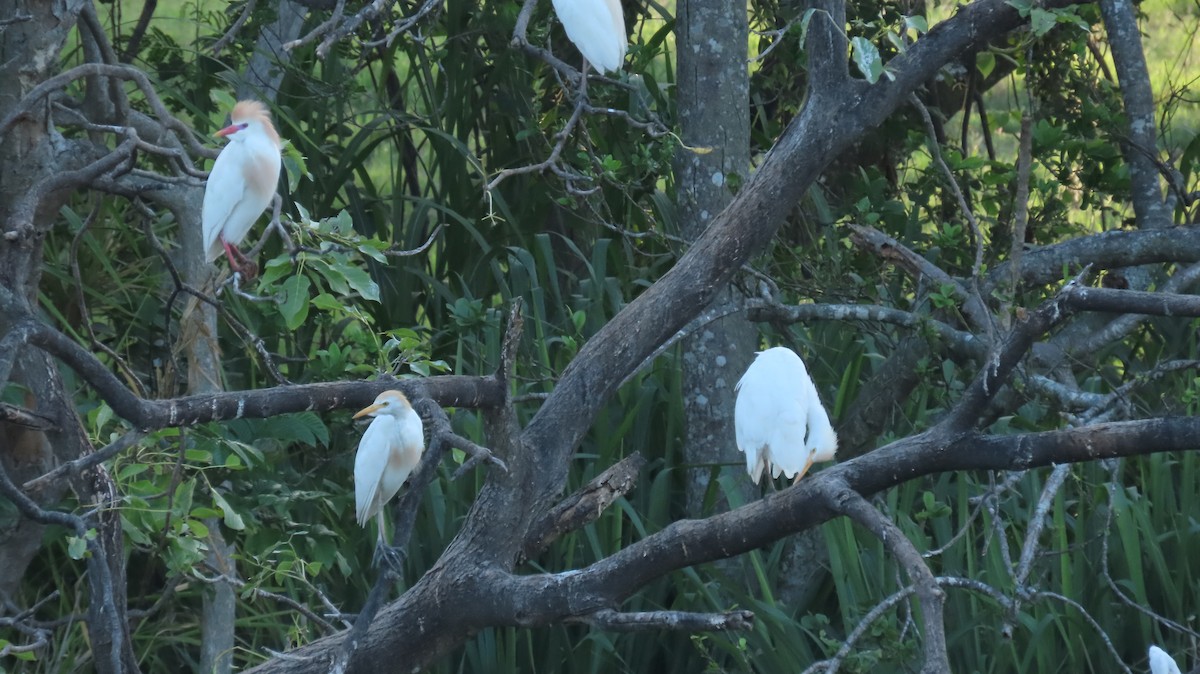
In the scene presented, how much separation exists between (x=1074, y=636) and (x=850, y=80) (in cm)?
141

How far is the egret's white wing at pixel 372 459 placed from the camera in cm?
211

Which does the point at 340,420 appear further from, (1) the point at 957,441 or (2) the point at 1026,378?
(1) the point at 957,441

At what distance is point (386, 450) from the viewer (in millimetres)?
2174

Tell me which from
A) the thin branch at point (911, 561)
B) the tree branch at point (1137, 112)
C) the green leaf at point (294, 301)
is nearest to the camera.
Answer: the thin branch at point (911, 561)

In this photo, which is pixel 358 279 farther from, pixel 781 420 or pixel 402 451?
pixel 781 420

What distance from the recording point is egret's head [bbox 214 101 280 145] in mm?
2248

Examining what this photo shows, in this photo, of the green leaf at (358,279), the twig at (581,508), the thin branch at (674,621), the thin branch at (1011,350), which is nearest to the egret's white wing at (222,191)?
the green leaf at (358,279)

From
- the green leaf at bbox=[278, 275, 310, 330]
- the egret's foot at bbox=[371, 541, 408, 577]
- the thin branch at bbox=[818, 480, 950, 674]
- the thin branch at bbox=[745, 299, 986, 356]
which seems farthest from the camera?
the thin branch at bbox=[745, 299, 986, 356]

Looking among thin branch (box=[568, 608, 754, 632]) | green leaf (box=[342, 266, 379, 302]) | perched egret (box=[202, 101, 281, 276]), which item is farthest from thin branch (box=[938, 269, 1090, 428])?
perched egret (box=[202, 101, 281, 276])

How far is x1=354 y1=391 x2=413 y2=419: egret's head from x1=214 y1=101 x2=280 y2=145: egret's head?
58cm

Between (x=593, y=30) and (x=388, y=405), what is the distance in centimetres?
110

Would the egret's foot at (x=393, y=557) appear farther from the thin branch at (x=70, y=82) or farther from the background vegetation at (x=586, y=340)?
the thin branch at (x=70, y=82)

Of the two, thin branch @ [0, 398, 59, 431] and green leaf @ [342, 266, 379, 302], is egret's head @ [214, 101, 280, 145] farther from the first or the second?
thin branch @ [0, 398, 59, 431]

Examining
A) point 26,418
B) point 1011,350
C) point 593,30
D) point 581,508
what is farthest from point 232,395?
point 593,30
